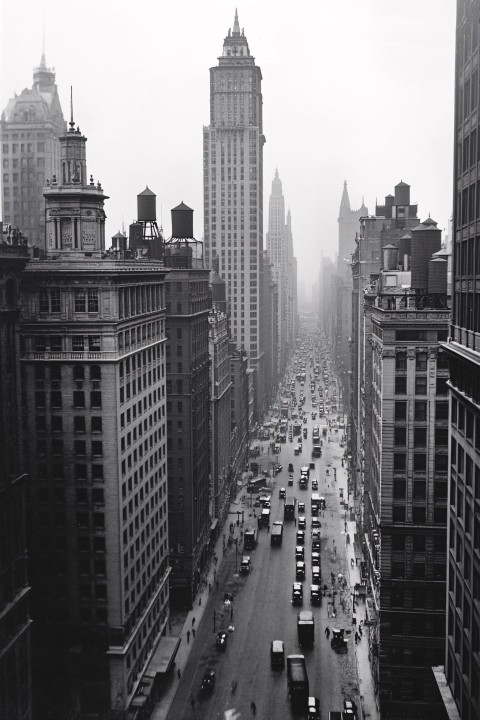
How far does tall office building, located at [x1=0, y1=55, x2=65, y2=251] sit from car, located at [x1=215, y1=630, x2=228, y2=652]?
45.3 metres

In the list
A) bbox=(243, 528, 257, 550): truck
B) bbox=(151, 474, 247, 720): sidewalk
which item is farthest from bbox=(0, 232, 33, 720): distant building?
bbox=(243, 528, 257, 550): truck

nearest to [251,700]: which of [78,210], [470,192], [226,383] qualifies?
[78,210]

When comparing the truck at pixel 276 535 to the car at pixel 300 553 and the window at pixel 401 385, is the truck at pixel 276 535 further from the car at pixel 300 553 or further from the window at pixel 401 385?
the window at pixel 401 385

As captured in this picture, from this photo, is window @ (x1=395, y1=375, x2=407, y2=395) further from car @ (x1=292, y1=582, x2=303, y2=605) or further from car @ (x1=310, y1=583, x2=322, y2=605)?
car @ (x1=292, y1=582, x2=303, y2=605)

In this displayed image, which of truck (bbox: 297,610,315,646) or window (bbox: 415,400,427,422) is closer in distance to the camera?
window (bbox: 415,400,427,422)

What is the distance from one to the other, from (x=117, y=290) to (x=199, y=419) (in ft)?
112

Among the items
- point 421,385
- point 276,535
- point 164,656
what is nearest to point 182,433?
point 164,656

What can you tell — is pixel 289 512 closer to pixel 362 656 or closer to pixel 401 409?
pixel 362 656

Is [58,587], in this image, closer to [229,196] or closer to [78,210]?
[78,210]

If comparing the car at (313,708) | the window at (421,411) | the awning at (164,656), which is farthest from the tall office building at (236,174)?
the car at (313,708)

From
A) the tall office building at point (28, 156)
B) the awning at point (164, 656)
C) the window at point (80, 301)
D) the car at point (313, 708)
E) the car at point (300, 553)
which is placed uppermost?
the tall office building at point (28, 156)

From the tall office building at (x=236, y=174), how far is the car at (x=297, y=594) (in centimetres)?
10911

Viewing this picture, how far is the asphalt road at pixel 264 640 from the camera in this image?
6431cm

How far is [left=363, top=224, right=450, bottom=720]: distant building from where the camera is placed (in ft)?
200
